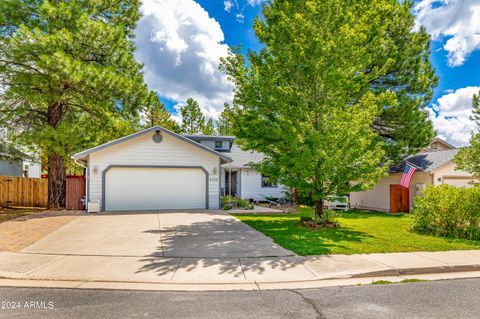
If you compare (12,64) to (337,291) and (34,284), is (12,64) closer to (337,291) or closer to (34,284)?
(34,284)

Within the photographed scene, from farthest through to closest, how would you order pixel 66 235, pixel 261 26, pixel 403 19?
1. pixel 403 19
2. pixel 261 26
3. pixel 66 235

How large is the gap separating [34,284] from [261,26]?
11.7 m

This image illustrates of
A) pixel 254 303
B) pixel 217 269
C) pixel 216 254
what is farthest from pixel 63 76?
pixel 254 303

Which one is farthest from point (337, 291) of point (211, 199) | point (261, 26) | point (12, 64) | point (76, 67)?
point (12, 64)

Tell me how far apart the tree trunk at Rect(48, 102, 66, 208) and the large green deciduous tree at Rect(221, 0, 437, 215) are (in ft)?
37.9

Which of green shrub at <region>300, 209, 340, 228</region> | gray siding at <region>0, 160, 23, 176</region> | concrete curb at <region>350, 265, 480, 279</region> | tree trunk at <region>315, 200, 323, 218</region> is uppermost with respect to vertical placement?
gray siding at <region>0, 160, 23, 176</region>

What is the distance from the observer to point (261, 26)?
1266 cm

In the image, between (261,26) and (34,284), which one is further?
(261,26)

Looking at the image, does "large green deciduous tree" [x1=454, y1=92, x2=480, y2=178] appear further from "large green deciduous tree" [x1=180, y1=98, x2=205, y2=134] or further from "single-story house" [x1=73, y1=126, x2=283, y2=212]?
"large green deciduous tree" [x1=180, y1=98, x2=205, y2=134]

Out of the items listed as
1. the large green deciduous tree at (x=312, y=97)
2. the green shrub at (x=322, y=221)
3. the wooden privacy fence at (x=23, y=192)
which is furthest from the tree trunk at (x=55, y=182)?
the green shrub at (x=322, y=221)

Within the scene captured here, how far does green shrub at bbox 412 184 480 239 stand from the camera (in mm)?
10005

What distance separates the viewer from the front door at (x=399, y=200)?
20047 millimetres

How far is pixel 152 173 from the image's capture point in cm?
1681

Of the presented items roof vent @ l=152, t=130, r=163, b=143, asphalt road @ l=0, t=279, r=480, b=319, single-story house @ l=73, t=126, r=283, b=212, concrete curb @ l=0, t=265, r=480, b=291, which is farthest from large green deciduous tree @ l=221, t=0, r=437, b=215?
roof vent @ l=152, t=130, r=163, b=143
